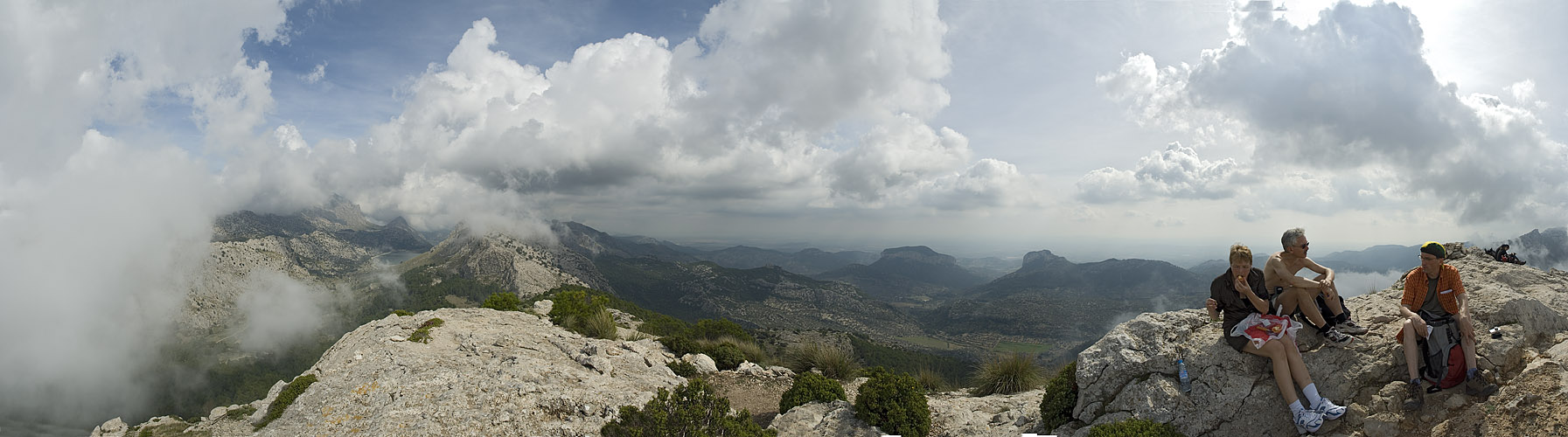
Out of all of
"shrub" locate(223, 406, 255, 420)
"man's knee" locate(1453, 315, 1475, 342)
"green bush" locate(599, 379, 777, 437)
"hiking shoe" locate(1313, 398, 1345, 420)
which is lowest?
"shrub" locate(223, 406, 255, 420)

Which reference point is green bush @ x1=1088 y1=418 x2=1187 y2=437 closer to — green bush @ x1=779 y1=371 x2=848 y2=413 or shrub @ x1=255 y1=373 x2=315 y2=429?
green bush @ x1=779 y1=371 x2=848 y2=413

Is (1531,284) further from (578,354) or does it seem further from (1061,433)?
(578,354)

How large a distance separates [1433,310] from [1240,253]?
2.49m

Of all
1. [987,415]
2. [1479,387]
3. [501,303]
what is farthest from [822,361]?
[501,303]

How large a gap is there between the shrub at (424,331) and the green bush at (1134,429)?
19.9m

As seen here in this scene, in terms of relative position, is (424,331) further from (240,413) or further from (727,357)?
(727,357)

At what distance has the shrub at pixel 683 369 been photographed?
1950 centimetres

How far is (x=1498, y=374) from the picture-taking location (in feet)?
24.8

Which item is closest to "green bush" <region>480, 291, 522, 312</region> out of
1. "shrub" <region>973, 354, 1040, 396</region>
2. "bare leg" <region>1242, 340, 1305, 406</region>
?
"shrub" <region>973, 354, 1040, 396</region>

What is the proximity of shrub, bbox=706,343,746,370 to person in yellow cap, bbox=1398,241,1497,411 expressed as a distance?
1787 cm

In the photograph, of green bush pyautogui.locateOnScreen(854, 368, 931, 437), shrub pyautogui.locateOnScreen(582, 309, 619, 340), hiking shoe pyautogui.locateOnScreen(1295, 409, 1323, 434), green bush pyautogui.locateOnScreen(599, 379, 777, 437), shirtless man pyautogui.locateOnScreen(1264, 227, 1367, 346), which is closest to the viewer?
hiking shoe pyautogui.locateOnScreen(1295, 409, 1323, 434)

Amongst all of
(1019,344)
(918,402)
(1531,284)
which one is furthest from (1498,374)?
(1019,344)

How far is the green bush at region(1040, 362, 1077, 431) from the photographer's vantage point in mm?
11125

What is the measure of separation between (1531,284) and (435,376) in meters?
22.7
